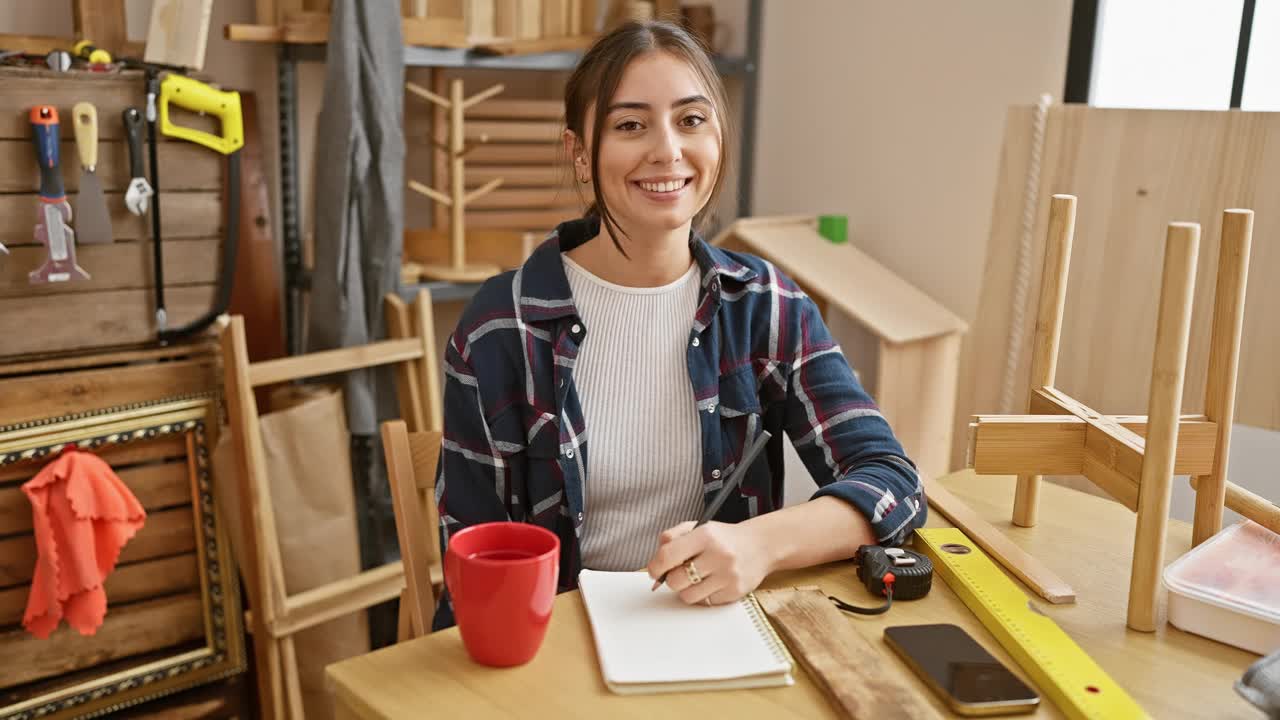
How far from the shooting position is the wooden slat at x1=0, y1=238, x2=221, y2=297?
5.41 feet

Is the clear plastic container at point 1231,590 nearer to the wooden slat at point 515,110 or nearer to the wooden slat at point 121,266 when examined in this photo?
the wooden slat at point 121,266

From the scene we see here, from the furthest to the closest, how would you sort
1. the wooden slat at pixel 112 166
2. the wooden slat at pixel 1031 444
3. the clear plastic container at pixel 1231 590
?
the wooden slat at pixel 112 166 → the wooden slat at pixel 1031 444 → the clear plastic container at pixel 1231 590

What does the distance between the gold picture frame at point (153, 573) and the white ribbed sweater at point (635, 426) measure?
0.95m

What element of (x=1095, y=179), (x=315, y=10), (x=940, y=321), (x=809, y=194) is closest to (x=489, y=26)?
(x=315, y=10)

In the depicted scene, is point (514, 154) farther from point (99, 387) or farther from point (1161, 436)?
Result: point (1161, 436)

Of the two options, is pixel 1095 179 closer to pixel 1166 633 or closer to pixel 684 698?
pixel 1166 633

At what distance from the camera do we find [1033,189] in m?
1.82

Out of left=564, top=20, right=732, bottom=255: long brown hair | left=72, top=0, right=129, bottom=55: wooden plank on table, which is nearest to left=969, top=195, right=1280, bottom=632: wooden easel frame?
left=564, top=20, right=732, bottom=255: long brown hair

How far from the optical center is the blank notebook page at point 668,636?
764 millimetres

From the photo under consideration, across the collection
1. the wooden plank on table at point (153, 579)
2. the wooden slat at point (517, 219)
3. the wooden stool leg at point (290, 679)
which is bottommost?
the wooden stool leg at point (290, 679)

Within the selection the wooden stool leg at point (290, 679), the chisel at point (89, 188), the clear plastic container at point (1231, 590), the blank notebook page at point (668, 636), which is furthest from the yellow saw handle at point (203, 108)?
the clear plastic container at point (1231, 590)

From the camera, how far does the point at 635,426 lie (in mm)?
1197

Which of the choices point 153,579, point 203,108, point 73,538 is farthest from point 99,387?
point 203,108

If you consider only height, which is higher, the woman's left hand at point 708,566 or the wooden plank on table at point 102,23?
the wooden plank on table at point 102,23
